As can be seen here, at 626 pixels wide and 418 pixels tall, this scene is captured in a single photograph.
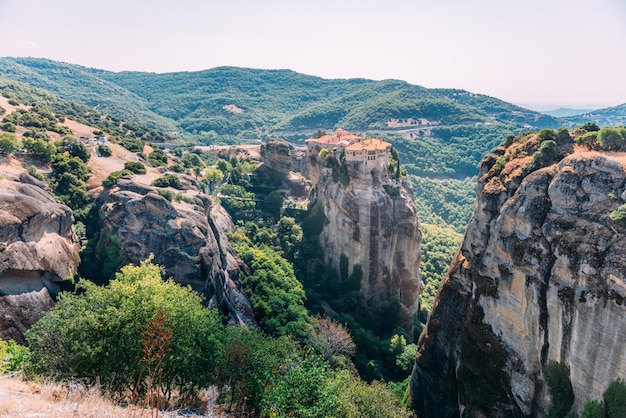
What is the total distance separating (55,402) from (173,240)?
2182 centimetres

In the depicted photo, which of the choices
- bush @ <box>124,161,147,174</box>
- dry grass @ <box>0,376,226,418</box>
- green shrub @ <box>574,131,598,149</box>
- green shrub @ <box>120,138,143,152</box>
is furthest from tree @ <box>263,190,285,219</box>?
dry grass @ <box>0,376,226,418</box>

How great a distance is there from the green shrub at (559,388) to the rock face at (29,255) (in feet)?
104

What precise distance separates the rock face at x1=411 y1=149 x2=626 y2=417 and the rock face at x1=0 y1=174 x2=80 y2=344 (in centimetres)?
2931

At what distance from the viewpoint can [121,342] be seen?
19.5 meters

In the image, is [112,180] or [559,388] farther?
[112,180]

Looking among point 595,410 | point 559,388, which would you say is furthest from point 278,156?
point 595,410

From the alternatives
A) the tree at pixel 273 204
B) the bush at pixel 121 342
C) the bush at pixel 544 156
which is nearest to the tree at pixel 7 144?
the bush at pixel 121 342

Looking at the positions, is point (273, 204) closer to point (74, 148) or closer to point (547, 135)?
point (74, 148)

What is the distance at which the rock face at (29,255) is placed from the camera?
27.1m

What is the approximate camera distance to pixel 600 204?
24.4 m

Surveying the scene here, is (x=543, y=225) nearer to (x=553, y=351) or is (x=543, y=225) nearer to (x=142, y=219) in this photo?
(x=553, y=351)

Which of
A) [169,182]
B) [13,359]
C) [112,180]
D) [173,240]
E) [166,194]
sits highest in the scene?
[112,180]

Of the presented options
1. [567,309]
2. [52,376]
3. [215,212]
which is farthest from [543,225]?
[215,212]

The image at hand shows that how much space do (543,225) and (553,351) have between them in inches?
296
